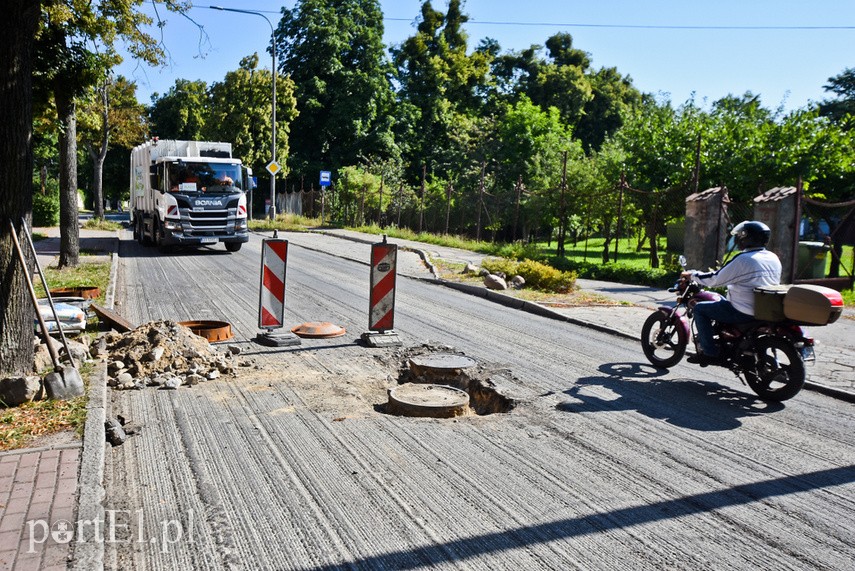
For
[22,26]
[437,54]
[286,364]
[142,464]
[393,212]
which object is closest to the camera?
[142,464]

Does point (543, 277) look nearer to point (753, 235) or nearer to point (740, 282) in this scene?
point (753, 235)

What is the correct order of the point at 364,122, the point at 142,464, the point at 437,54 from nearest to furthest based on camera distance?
1. the point at 142,464
2. the point at 364,122
3. the point at 437,54

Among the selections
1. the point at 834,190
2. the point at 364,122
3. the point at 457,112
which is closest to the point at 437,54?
the point at 457,112

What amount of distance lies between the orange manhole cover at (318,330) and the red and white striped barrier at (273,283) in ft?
1.00

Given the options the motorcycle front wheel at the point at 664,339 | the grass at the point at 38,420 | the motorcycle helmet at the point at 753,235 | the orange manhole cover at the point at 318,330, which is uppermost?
the motorcycle helmet at the point at 753,235

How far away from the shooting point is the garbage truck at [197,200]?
832 inches

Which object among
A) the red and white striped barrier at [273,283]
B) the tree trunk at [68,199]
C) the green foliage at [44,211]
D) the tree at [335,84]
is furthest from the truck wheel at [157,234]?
the tree at [335,84]

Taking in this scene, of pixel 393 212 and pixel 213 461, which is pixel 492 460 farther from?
pixel 393 212

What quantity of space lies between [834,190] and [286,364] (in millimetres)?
27305

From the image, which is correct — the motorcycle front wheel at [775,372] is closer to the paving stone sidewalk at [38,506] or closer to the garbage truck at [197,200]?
the paving stone sidewalk at [38,506]

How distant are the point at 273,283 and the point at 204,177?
1383cm

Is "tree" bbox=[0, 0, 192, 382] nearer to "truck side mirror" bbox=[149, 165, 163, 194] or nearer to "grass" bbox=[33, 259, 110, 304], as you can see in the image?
"grass" bbox=[33, 259, 110, 304]

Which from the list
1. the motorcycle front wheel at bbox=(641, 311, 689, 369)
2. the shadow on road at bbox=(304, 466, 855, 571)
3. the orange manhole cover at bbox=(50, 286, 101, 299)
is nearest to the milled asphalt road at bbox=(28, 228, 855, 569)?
the shadow on road at bbox=(304, 466, 855, 571)

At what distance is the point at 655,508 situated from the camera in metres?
4.31
